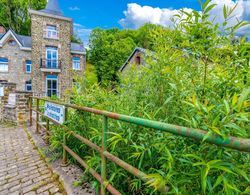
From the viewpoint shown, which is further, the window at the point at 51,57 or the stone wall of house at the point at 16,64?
the window at the point at 51,57

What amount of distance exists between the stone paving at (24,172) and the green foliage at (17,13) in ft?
95.6

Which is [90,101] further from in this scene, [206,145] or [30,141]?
[30,141]

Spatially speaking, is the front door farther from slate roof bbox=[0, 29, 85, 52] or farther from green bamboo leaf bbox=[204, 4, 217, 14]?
green bamboo leaf bbox=[204, 4, 217, 14]

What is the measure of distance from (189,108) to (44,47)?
21052 millimetres

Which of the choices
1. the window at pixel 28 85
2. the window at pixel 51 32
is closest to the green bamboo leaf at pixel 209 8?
the window at pixel 51 32

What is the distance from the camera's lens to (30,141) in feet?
15.8

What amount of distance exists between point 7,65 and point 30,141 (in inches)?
684

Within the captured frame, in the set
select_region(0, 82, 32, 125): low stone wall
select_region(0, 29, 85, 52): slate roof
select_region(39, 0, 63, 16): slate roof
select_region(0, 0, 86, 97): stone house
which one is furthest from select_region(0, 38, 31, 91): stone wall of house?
select_region(0, 82, 32, 125): low stone wall

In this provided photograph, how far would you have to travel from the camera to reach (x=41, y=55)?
19.9 meters

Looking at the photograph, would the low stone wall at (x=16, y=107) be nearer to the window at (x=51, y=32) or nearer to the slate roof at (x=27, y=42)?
the window at (x=51, y=32)

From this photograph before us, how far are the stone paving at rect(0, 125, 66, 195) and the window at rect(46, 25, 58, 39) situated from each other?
17548 mm

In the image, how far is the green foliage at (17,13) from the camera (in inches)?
1101

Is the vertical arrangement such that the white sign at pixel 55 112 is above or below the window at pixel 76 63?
below

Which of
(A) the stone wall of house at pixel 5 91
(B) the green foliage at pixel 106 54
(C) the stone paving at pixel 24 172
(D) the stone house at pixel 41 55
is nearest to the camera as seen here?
(C) the stone paving at pixel 24 172
